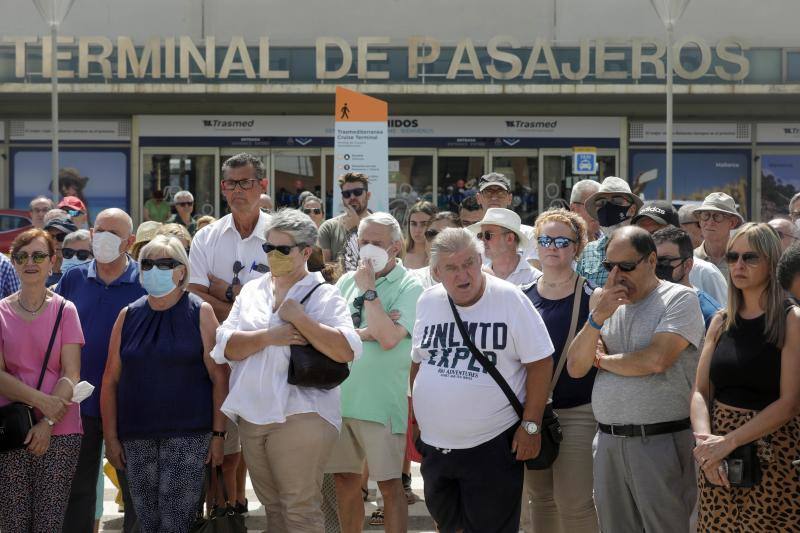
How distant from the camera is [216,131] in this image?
75.9 ft

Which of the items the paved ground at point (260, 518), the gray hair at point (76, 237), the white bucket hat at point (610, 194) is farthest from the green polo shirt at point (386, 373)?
the gray hair at point (76, 237)

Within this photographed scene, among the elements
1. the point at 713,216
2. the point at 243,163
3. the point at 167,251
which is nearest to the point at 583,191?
the point at 713,216

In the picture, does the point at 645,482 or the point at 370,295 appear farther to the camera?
the point at 370,295

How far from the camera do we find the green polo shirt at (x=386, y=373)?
605cm

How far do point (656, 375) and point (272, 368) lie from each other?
1.95m

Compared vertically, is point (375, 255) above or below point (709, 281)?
above

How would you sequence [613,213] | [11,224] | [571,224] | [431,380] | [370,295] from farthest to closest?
[11,224]
[613,213]
[370,295]
[571,224]
[431,380]

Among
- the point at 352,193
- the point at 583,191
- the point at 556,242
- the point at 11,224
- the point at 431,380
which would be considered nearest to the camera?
the point at 431,380

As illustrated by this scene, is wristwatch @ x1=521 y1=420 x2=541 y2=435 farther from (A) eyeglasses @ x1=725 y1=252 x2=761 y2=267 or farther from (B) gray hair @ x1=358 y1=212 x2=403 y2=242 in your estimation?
(B) gray hair @ x1=358 y1=212 x2=403 y2=242

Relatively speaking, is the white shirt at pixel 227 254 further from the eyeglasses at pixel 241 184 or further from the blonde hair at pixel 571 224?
the blonde hair at pixel 571 224

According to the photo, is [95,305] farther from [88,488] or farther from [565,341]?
[565,341]

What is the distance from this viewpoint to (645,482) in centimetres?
495

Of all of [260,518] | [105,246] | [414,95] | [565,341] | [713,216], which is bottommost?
[260,518]

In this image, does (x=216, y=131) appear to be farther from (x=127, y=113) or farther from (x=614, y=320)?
(x=614, y=320)
